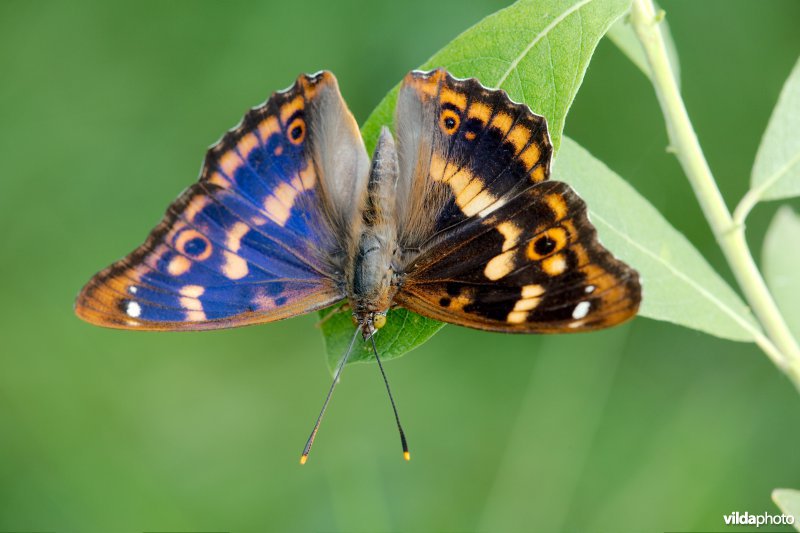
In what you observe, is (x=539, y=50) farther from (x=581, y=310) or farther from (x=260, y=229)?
(x=260, y=229)

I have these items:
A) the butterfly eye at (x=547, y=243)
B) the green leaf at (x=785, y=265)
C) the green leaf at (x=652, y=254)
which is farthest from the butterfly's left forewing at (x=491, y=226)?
the green leaf at (x=785, y=265)

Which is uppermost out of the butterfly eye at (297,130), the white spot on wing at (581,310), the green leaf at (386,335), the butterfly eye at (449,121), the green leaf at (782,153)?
the butterfly eye at (297,130)

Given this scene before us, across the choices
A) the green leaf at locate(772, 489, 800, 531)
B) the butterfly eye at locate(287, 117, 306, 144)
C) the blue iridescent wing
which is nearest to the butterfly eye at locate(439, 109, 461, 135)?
the blue iridescent wing

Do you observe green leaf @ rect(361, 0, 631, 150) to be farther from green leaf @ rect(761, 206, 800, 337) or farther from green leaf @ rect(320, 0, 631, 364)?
green leaf @ rect(761, 206, 800, 337)

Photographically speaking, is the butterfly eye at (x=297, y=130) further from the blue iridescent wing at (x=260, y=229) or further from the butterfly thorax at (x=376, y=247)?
the butterfly thorax at (x=376, y=247)

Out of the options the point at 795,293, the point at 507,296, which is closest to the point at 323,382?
the point at 507,296
